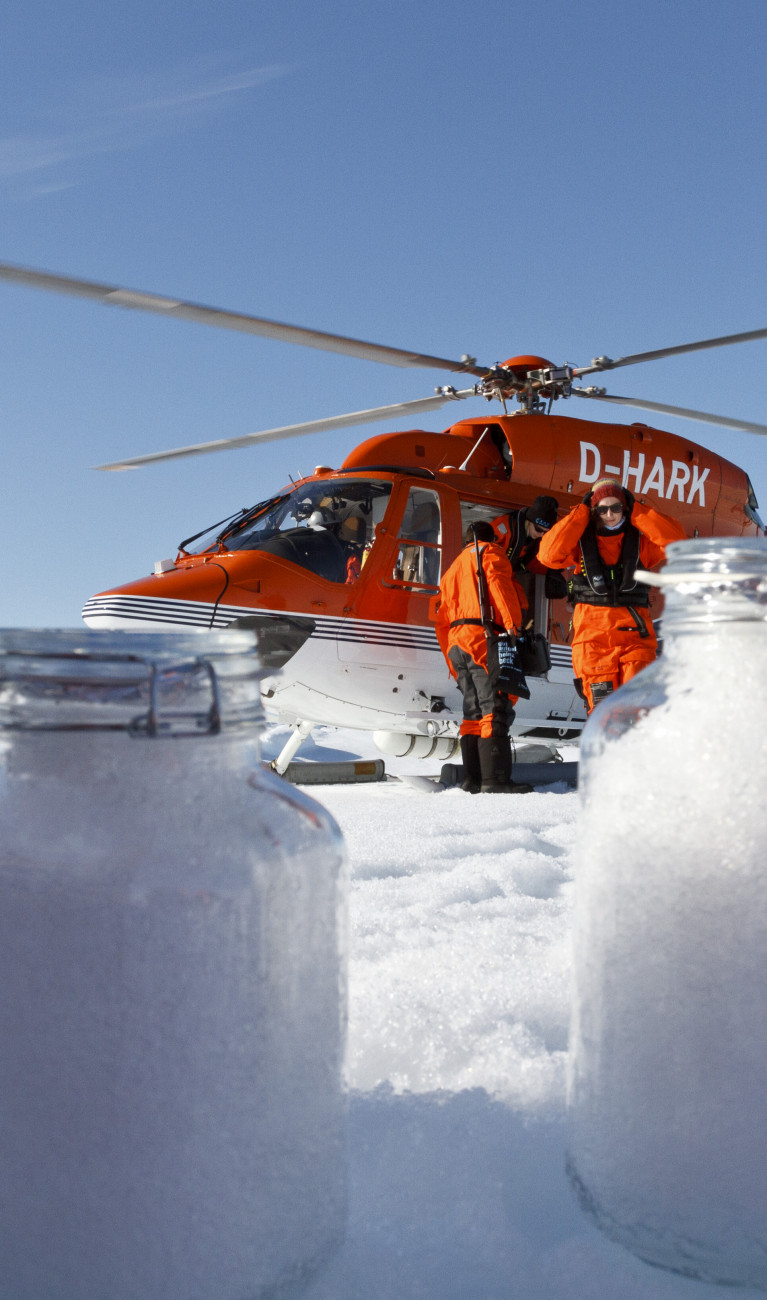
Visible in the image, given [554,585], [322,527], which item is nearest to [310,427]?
[322,527]

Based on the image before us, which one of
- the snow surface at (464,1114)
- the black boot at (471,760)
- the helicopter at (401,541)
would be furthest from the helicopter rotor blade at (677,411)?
the snow surface at (464,1114)

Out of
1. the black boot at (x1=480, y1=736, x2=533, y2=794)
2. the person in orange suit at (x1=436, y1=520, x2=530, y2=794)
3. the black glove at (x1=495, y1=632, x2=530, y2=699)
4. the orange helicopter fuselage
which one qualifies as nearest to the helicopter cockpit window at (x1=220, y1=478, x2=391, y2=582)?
the orange helicopter fuselage

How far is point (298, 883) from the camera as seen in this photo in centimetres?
70

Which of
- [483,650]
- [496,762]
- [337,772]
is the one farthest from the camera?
[337,772]

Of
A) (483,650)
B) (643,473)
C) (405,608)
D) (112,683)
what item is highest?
(643,473)

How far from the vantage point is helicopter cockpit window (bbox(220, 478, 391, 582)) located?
6.00m

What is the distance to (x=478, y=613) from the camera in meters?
5.68

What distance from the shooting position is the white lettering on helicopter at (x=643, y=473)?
6.59 meters

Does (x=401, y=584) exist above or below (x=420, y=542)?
below

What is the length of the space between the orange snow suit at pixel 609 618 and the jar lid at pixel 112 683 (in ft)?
14.4

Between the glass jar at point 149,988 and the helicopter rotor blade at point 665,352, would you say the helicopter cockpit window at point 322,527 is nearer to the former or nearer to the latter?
the helicopter rotor blade at point 665,352

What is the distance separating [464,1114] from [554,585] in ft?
18.7

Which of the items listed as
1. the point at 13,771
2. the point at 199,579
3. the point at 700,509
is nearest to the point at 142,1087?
the point at 13,771

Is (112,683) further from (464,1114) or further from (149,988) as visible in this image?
(464,1114)
